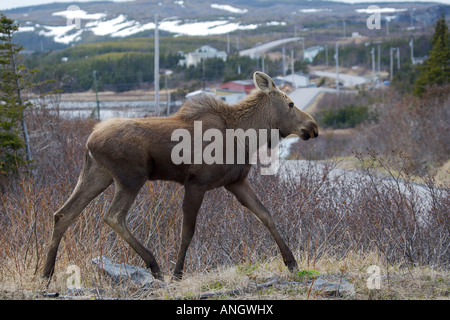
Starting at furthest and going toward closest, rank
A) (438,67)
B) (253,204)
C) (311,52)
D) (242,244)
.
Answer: (311,52) → (438,67) → (242,244) → (253,204)

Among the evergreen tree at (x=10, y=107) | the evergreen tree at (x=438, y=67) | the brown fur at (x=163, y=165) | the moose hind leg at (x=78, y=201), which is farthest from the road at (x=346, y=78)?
the moose hind leg at (x=78, y=201)

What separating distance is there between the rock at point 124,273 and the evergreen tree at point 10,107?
27.0ft

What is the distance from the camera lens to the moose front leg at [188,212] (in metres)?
7.32

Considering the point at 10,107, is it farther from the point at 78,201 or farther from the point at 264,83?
the point at 264,83

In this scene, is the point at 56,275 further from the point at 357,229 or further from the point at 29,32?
the point at 29,32

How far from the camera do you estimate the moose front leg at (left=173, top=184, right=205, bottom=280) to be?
732cm

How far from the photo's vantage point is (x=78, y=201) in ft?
24.8

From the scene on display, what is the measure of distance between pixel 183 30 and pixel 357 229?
10667 centimetres

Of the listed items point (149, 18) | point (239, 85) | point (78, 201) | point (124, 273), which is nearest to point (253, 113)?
point (78, 201)

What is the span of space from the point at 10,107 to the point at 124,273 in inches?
386

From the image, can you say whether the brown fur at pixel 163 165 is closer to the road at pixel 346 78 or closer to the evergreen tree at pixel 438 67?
the evergreen tree at pixel 438 67

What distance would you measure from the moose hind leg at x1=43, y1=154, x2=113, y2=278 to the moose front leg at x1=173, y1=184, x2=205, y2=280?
108cm

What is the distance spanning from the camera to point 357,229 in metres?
11.0
